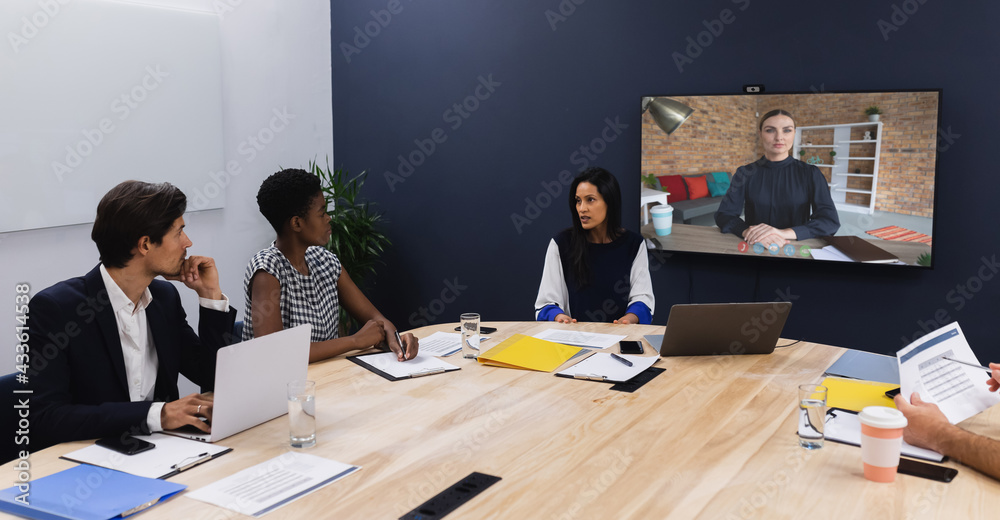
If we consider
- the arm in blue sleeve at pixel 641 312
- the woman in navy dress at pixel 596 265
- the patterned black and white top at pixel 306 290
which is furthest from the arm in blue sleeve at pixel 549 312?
the patterned black and white top at pixel 306 290

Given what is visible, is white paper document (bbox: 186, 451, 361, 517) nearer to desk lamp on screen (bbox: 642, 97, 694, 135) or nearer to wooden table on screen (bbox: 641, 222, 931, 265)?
wooden table on screen (bbox: 641, 222, 931, 265)

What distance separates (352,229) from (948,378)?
146 inches

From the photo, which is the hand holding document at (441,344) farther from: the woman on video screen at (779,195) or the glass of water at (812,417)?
the woman on video screen at (779,195)

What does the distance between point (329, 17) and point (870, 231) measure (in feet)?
12.2

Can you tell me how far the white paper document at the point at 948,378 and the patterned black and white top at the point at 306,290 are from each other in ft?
6.26

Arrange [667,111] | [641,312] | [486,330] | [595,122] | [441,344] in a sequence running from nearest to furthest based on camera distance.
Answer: [441,344], [486,330], [641,312], [667,111], [595,122]

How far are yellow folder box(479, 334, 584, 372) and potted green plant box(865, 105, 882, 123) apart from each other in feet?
6.24

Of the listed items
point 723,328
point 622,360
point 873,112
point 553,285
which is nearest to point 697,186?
point 873,112

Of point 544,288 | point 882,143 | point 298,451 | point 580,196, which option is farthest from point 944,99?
point 298,451

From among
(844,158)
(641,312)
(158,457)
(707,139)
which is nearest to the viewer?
(158,457)

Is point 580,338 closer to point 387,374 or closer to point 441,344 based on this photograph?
point 441,344

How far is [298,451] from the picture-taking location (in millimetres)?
1776

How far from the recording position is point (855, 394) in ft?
6.97

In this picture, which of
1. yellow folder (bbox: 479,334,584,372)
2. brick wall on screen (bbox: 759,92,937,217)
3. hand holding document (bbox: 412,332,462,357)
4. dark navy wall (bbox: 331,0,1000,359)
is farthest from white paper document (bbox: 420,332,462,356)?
brick wall on screen (bbox: 759,92,937,217)
